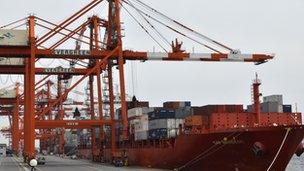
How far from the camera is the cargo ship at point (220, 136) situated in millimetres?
30797

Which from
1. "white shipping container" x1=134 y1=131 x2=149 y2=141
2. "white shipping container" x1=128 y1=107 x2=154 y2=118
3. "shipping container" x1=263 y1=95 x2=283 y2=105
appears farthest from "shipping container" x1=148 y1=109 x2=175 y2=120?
"shipping container" x1=263 y1=95 x2=283 y2=105

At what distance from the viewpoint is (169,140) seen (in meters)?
42.7

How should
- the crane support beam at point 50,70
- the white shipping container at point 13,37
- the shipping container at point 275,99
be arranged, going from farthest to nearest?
the crane support beam at point 50,70 < the white shipping container at point 13,37 < the shipping container at point 275,99

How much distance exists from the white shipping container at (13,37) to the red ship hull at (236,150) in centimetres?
1797

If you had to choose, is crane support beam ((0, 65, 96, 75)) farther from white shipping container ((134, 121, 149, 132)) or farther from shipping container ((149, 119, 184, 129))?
shipping container ((149, 119, 184, 129))

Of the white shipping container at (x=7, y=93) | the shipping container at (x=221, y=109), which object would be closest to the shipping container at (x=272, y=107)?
the shipping container at (x=221, y=109)

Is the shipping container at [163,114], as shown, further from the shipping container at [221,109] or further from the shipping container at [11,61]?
the shipping container at [11,61]

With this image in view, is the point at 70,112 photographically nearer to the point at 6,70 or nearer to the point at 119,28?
the point at 6,70

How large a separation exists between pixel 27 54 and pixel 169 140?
1622cm

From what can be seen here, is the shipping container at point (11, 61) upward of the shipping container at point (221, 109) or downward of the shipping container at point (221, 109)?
upward

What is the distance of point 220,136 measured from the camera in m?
33.8

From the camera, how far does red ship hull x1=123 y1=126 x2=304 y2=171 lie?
30.4 meters

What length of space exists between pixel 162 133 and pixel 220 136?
1218 cm

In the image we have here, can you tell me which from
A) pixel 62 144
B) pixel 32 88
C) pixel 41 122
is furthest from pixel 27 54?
pixel 62 144
